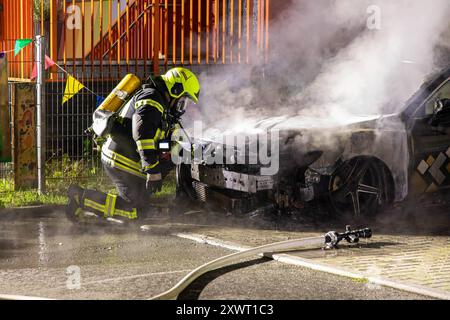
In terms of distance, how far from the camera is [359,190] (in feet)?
26.8

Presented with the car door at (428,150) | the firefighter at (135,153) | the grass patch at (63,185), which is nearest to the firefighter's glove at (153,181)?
the firefighter at (135,153)

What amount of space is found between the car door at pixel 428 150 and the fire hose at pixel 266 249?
4.83 feet

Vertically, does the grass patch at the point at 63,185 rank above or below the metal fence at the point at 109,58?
below

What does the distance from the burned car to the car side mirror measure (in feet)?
0.03

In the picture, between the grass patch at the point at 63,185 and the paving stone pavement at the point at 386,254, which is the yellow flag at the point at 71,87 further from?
the paving stone pavement at the point at 386,254

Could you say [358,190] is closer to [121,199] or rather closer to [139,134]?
[139,134]

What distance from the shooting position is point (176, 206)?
9.18m

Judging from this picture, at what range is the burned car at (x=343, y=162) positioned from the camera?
794 centimetres

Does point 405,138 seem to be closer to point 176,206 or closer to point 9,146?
point 176,206

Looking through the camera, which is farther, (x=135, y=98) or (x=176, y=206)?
(x=176, y=206)

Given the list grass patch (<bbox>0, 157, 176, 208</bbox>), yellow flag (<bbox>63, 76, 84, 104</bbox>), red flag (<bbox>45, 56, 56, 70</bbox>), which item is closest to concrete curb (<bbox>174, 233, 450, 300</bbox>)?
grass patch (<bbox>0, 157, 176, 208</bbox>)
